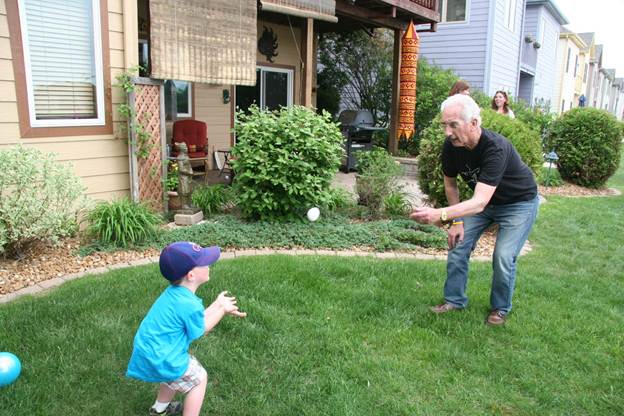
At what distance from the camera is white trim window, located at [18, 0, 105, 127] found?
506 cm

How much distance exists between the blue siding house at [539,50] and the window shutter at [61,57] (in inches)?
599

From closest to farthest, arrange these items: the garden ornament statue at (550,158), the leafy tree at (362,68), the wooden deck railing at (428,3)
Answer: the garden ornament statue at (550,158)
the wooden deck railing at (428,3)
the leafy tree at (362,68)

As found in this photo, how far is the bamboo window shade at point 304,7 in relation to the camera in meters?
7.11

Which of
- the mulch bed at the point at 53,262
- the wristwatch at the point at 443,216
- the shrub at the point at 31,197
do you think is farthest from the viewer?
the shrub at the point at 31,197

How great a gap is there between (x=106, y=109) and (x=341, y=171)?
19.9 ft

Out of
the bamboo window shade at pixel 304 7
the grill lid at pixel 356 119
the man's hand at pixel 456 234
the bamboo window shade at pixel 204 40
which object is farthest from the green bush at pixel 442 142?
the grill lid at pixel 356 119

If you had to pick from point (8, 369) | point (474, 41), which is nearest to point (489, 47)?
point (474, 41)

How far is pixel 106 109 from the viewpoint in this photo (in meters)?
5.64

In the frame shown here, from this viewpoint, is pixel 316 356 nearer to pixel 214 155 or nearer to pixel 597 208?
pixel 597 208

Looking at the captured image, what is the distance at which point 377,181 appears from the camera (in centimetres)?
646

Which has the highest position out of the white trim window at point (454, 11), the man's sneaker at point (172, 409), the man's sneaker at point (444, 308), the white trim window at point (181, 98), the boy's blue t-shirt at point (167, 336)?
the white trim window at point (454, 11)

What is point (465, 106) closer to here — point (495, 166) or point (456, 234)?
point (495, 166)

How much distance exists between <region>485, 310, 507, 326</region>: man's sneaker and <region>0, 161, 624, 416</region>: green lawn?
9 cm

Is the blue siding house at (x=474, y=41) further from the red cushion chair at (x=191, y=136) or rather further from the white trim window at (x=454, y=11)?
the red cushion chair at (x=191, y=136)
